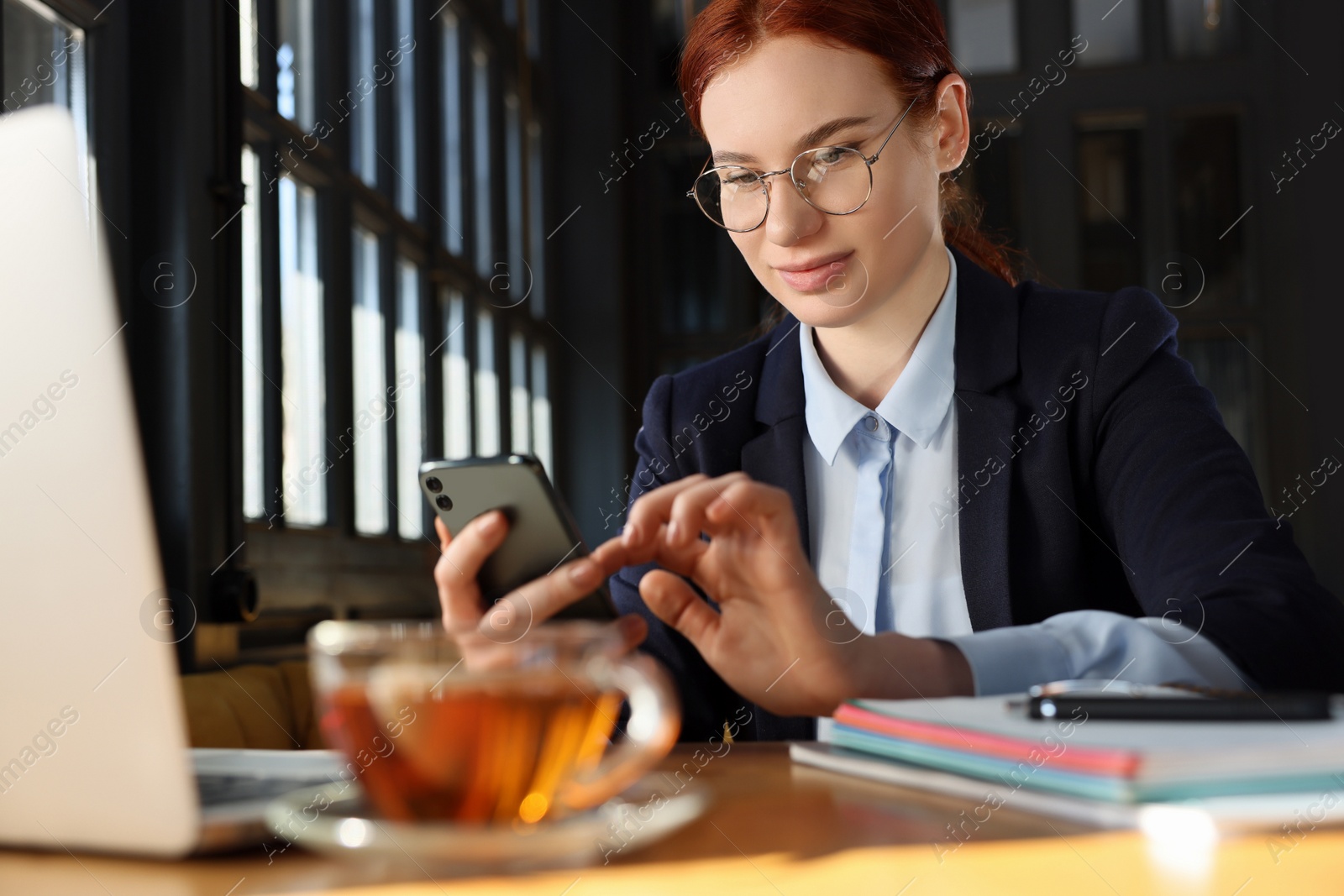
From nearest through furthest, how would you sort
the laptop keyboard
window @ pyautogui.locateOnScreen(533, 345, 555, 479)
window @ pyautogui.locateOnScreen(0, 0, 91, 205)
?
the laptop keyboard < window @ pyautogui.locateOnScreen(0, 0, 91, 205) < window @ pyautogui.locateOnScreen(533, 345, 555, 479)

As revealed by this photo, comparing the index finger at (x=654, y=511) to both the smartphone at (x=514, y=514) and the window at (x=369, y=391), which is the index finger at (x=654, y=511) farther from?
the window at (x=369, y=391)

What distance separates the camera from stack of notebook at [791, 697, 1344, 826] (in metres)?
0.51

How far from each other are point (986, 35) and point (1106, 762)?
6703 millimetres

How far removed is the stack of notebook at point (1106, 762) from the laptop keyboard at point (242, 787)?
31 centimetres

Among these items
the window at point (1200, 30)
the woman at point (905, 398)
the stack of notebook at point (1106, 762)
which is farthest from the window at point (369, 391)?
the window at point (1200, 30)

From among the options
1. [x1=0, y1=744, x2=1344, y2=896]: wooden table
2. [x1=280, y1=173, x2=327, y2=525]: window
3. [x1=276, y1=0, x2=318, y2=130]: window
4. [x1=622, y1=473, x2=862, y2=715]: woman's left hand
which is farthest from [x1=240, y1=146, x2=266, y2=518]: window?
[x1=0, y1=744, x2=1344, y2=896]: wooden table

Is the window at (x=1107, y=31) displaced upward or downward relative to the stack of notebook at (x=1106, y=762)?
upward

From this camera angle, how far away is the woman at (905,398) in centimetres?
135

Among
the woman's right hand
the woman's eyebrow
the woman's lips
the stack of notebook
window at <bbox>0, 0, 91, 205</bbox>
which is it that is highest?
window at <bbox>0, 0, 91, 205</bbox>

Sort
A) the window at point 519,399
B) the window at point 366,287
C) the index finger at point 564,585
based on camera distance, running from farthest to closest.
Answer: the window at point 519,399, the window at point 366,287, the index finger at point 564,585

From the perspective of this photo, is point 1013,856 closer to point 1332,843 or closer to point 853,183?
point 1332,843

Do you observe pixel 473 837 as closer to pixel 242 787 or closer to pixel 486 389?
pixel 242 787

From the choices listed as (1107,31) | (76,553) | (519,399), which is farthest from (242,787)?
(1107,31)

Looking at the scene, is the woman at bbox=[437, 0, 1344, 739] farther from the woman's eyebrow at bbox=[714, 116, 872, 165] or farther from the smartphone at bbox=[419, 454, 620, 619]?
the smartphone at bbox=[419, 454, 620, 619]
